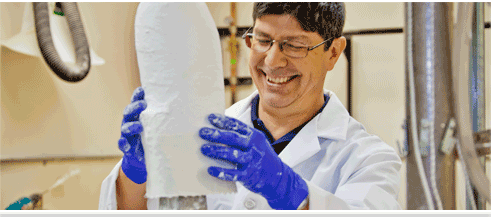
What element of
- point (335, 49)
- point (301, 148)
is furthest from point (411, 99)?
point (301, 148)

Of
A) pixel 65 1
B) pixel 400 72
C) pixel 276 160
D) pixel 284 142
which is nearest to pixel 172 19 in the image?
pixel 276 160

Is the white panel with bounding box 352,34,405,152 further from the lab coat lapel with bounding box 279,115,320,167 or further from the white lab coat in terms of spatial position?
the lab coat lapel with bounding box 279,115,320,167

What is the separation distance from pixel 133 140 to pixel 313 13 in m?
0.57

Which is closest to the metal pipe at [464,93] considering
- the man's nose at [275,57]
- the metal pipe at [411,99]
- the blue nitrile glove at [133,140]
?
the metal pipe at [411,99]

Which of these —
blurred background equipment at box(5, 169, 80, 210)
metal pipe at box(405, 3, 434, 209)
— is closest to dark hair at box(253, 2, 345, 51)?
metal pipe at box(405, 3, 434, 209)

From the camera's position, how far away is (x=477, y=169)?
45.6 inches

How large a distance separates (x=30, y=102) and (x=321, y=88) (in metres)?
1.09

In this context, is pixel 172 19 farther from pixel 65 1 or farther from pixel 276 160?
pixel 65 1

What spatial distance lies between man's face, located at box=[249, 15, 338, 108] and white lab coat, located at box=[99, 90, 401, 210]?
104 mm

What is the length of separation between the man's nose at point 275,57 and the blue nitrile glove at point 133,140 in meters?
0.36

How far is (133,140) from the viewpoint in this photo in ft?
2.40

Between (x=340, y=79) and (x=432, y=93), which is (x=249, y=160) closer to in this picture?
(x=340, y=79)

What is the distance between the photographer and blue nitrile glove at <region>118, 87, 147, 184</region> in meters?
0.69

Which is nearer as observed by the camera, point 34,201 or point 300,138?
point 300,138
